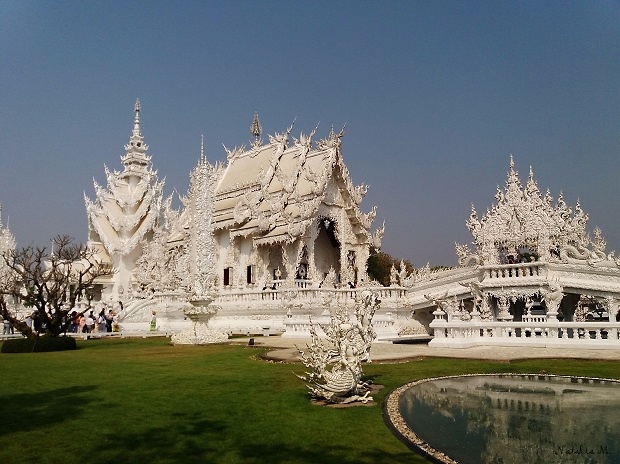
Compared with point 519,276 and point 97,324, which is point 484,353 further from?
point 97,324

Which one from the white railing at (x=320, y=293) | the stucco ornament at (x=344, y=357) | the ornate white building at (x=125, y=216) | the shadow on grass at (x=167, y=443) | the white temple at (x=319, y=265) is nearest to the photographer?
the shadow on grass at (x=167, y=443)

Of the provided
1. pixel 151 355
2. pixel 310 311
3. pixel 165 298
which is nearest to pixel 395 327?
pixel 310 311

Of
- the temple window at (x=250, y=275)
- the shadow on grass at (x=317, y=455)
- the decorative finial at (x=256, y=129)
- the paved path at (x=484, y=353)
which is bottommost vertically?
the shadow on grass at (x=317, y=455)

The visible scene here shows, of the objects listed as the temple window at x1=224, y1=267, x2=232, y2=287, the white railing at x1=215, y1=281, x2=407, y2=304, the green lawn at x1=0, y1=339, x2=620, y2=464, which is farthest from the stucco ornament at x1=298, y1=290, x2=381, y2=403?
the temple window at x1=224, y1=267, x2=232, y2=287

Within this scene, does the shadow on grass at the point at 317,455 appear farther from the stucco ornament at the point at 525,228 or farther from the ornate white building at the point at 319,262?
the stucco ornament at the point at 525,228

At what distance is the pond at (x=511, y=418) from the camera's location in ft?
15.3

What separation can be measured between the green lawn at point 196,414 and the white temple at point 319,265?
11.6 feet

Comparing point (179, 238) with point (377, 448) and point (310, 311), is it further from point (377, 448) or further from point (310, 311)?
point (377, 448)

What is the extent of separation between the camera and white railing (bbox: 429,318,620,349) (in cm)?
1236

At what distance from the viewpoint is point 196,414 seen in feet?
20.6

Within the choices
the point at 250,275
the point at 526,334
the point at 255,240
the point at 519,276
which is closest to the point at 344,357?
the point at 526,334

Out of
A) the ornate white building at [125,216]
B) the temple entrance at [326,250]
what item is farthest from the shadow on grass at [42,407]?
the ornate white building at [125,216]

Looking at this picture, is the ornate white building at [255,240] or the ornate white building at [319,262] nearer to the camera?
the ornate white building at [319,262]

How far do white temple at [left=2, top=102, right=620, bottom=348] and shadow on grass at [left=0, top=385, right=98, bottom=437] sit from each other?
20.1 ft
